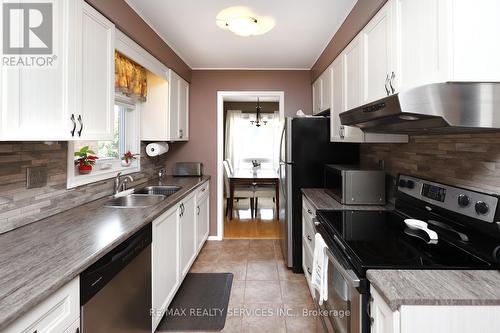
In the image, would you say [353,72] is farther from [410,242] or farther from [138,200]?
[138,200]

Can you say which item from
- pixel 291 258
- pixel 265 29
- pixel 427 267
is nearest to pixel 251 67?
pixel 265 29

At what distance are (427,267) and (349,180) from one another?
3.65ft

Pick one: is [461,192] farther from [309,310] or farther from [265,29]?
[265,29]

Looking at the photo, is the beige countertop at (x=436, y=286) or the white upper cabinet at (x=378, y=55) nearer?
the beige countertop at (x=436, y=286)

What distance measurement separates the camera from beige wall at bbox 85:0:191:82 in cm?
175

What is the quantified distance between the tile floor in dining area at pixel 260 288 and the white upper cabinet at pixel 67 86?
167 centimetres

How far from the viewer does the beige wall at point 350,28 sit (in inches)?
69.6

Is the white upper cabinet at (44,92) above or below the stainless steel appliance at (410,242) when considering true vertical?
Answer: above

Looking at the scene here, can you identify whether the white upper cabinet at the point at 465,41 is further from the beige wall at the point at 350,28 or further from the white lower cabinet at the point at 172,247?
the white lower cabinet at the point at 172,247

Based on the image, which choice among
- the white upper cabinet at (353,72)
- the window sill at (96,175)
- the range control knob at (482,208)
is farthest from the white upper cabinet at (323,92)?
the window sill at (96,175)

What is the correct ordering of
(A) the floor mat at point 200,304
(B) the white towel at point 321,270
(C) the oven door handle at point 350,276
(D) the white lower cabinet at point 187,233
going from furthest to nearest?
(D) the white lower cabinet at point 187,233 < (A) the floor mat at point 200,304 < (B) the white towel at point 321,270 < (C) the oven door handle at point 350,276

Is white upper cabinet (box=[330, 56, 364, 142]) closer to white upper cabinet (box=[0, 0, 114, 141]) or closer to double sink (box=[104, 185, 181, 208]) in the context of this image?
double sink (box=[104, 185, 181, 208])

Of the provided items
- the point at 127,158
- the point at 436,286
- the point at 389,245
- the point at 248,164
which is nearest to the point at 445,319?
the point at 436,286

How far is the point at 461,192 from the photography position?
1.29 metres
